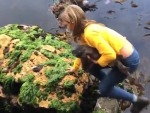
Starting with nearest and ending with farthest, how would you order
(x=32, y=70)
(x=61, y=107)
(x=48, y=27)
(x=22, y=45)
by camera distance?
(x=61, y=107) → (x=32, y=70) → (x=22, y=45) → (x=48, y=27)

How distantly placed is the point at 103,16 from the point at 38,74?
10.3 ft

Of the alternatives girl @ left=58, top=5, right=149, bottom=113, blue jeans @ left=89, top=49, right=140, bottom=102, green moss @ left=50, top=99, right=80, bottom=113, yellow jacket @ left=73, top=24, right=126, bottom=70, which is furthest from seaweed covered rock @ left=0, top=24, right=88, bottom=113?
yellow jacket @ left=73, top=24, right=126, bottom=70

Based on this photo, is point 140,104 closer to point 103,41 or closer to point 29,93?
point 103,41

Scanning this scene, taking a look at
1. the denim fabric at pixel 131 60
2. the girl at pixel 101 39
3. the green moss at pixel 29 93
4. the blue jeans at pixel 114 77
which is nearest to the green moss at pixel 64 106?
the green moss at pixel 29 93

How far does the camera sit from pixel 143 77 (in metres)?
6.61

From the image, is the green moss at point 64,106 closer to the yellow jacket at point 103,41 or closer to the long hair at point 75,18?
the yellow jacket at point 103,41

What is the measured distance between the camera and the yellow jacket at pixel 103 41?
14.8ft

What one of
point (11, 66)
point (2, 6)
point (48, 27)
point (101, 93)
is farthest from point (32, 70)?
point (2, 6)

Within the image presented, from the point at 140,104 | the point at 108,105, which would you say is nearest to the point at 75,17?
the point at 140,104

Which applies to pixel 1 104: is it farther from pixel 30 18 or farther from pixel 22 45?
pixel 30 18

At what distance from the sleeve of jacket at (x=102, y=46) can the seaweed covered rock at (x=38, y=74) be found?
2.34 feet

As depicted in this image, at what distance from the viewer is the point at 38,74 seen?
525cm

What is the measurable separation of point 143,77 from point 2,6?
3.38 meters

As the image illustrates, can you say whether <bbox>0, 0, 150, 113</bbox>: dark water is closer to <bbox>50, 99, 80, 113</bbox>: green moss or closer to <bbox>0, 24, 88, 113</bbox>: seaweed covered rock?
<bbox>0, 24, 88, 113</bbox>: seaweed covered rock
